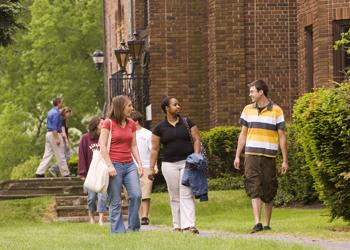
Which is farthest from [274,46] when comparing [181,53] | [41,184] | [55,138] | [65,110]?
[41,184]

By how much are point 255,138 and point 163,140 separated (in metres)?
1.22

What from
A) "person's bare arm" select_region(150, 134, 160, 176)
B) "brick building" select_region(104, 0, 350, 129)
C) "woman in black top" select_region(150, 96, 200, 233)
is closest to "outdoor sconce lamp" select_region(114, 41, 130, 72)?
"brick building" select_region(104, 0, 350, 129)

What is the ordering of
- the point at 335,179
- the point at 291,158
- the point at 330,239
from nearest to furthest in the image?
the point at 330,239, the point at 335,179, the point at 291,158

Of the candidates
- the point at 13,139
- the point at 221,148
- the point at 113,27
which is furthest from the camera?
the point at 13,139

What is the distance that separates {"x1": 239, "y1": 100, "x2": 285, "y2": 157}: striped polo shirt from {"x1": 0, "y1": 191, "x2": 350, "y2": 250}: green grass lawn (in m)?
1.09

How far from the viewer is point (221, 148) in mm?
30375

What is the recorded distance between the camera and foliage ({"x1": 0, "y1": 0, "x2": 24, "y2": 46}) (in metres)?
27.1

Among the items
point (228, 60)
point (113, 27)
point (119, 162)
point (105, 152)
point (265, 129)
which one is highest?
point (113, 27)

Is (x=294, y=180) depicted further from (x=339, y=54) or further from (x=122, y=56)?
(x=122, y=56)

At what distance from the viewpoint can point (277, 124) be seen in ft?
63.0

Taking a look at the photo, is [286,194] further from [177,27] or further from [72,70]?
[72,70]

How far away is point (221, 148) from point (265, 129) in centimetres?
1118

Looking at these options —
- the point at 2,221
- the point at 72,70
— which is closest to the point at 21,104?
the point at 72,70

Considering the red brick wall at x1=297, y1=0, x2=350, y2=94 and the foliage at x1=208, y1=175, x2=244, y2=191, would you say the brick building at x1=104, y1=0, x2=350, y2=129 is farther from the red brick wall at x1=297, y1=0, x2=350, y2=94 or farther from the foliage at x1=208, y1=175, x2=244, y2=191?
the foliage at x1=208, y1=175, x2=244, y2=191
